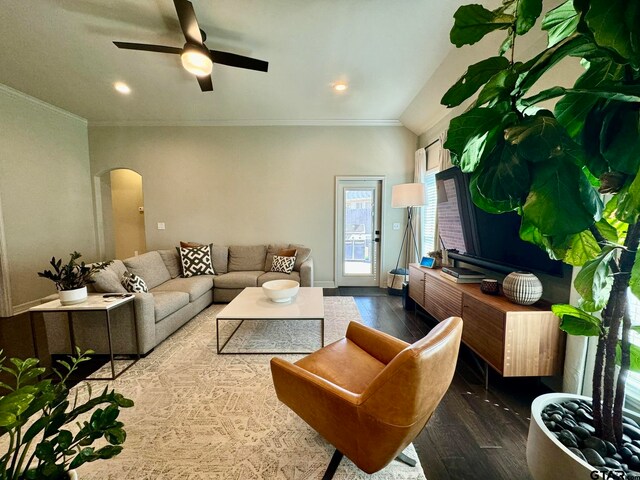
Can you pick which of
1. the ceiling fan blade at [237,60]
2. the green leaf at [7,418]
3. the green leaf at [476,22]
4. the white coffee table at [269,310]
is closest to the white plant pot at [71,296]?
the white coffee table at [269,310]

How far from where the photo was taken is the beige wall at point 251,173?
14.3ft

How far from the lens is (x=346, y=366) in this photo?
1471 millimetres

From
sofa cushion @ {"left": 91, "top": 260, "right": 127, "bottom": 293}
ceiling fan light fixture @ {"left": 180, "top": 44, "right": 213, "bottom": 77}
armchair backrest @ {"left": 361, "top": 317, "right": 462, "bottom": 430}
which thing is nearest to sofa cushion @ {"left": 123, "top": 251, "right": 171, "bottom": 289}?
sofa cushion @ {"left": 91, "top": 260, "right": 127, "bottom": 293}

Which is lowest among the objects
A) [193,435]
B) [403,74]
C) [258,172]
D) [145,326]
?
[193,435]

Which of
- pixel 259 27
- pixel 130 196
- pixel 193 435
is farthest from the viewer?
pixel 130 196

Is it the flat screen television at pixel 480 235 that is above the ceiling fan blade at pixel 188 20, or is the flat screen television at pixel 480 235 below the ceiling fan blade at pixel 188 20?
below

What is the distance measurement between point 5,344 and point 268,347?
2.76m

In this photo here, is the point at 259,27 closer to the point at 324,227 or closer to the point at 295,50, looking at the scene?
the point at 295,50

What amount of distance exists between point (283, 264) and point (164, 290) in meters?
1.62

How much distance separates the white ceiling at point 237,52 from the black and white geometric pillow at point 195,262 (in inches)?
86.3

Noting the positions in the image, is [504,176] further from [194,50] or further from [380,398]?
[194,50]

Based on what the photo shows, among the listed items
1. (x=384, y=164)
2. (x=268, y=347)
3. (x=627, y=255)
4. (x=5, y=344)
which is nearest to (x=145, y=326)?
(x=268, y=347)

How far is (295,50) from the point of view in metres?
2.46

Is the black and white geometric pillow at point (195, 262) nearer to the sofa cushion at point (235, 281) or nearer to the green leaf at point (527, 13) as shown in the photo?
the sofa cushion at point (235, 281)
